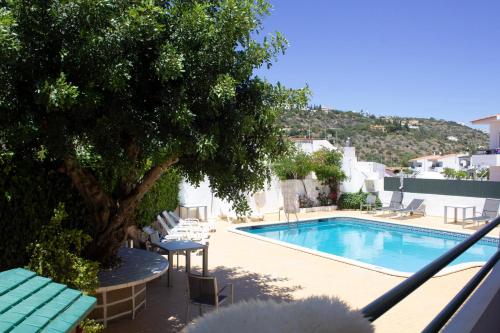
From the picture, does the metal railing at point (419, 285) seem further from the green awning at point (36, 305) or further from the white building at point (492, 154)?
the white building at point (492, 154)

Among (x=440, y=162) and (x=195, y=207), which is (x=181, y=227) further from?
(x=440, y=162)

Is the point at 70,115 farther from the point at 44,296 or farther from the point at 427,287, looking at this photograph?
the point at 427,287

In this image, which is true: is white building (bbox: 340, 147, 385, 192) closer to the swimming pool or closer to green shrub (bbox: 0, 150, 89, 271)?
the swimming pool

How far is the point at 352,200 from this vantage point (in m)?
21.3

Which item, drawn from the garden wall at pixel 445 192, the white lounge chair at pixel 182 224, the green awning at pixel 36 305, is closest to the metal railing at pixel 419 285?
the green awning at pixel 36 305

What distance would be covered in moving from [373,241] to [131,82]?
13.0 metres

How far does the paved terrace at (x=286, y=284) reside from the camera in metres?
6.49

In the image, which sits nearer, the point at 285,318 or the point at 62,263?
the point at 285,318

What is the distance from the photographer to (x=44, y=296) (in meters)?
3.76

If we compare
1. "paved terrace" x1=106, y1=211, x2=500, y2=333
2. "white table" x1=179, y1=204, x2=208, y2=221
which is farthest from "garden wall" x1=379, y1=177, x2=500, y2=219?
"paved terrace" x1=106, y1=211, x2=500, y2=333

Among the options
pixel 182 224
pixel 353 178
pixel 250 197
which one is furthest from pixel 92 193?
pixel 353 178

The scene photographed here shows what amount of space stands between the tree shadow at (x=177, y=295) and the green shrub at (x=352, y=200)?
12613mm

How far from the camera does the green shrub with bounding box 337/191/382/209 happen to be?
21256 mm

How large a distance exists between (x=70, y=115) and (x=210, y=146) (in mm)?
1990
